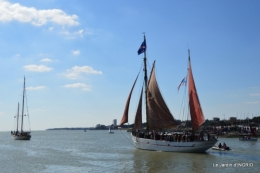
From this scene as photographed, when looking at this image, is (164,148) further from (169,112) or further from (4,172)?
(4,172)

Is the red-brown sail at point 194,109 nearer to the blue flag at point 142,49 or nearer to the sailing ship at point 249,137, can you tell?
the blue flag at point 142,49

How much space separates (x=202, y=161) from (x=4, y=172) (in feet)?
64.9

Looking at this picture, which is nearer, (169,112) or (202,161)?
(202,161)

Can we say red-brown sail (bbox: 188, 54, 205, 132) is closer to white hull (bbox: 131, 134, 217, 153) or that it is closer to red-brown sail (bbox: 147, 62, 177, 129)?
white hull (bbox: 131, 134, 217, 153)

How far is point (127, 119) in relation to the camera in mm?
49188

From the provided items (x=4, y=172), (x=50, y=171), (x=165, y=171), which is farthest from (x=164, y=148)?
(x=4, y=172)

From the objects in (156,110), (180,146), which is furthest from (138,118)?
(180,146)

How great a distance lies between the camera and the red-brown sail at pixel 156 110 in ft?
155

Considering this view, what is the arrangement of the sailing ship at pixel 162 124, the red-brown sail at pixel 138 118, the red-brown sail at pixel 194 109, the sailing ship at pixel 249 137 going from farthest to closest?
1. the sailing ship at pixel 249 137
2. the red-brown sail at pixel 138 118
3. the red-brown sail at pixel 194 109
4. the sailing ship at pixel 162 124

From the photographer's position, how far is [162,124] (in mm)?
47594

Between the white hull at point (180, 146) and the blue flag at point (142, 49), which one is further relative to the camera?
the blue flag at point (142, 49)

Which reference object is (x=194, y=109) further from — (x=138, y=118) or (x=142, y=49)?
(x=142, y=49)

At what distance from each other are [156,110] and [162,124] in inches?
86.2

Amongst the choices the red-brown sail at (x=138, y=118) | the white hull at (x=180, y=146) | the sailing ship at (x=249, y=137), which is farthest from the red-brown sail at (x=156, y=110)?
the sailing ship at (x=249, y=137)
